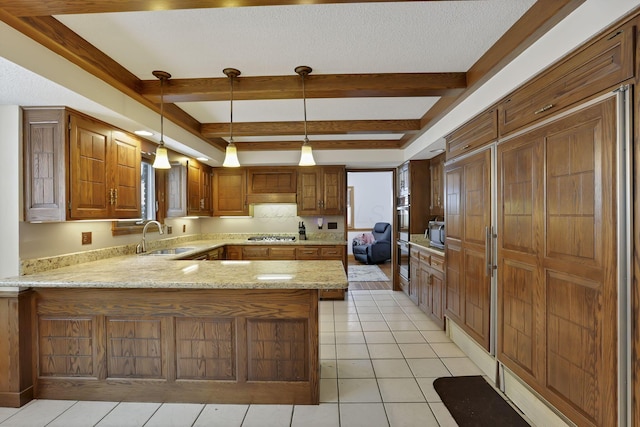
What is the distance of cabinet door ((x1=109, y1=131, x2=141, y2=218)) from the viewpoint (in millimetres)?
2727

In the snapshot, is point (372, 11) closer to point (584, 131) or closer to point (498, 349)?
point (584, 131)

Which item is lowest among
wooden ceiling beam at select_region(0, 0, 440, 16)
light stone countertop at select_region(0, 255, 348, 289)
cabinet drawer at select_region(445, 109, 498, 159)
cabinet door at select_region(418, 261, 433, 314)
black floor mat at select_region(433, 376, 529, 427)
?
black floor mat at select_region(433, 376, 529, 427)

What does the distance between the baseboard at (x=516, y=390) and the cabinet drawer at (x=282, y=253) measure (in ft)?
8.13

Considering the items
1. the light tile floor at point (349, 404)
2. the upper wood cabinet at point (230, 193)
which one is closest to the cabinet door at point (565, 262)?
the light tile floor at point (349, 404)

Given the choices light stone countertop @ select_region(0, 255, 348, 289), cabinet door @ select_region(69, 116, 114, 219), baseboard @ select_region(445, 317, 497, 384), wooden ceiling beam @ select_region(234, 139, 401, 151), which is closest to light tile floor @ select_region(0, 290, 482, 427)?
baseboard @ select_region(445, 317, 497, 384)

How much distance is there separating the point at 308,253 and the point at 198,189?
1858 millimetres

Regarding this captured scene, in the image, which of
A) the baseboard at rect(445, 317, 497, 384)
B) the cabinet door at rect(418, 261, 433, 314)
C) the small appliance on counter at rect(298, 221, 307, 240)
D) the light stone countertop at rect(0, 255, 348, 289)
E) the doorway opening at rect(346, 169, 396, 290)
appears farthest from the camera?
the doorway opening at rect(346, 169, 396, 290)

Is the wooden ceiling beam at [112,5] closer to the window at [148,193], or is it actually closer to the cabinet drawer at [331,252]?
the window at [148,193]

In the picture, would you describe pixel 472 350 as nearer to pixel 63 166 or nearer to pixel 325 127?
pixel 325 127

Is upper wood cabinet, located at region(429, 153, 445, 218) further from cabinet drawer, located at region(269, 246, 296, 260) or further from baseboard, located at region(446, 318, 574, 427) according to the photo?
cabinet drawer, located at region(269, 246, 296, 260)

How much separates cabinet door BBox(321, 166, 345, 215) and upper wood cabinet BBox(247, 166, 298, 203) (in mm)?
490

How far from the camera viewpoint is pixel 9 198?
2182 mm

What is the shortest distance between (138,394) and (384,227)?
686 cm

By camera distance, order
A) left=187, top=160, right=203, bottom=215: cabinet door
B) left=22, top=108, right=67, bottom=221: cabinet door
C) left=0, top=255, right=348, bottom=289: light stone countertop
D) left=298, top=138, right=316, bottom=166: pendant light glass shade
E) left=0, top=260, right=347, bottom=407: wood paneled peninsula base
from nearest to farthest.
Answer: left=0, top=255, right=348, bottom=289: light stone countertop → left=0, top=260, right=347, bottom=407: wood paneled peninsula base → left=22, top=108, right=67, bottom=221: cabinet door → left=298, top=138, right=316, bottom=166: pendant light glass shade → left=187, top=160, right=203, bottom=215: cabinet door
